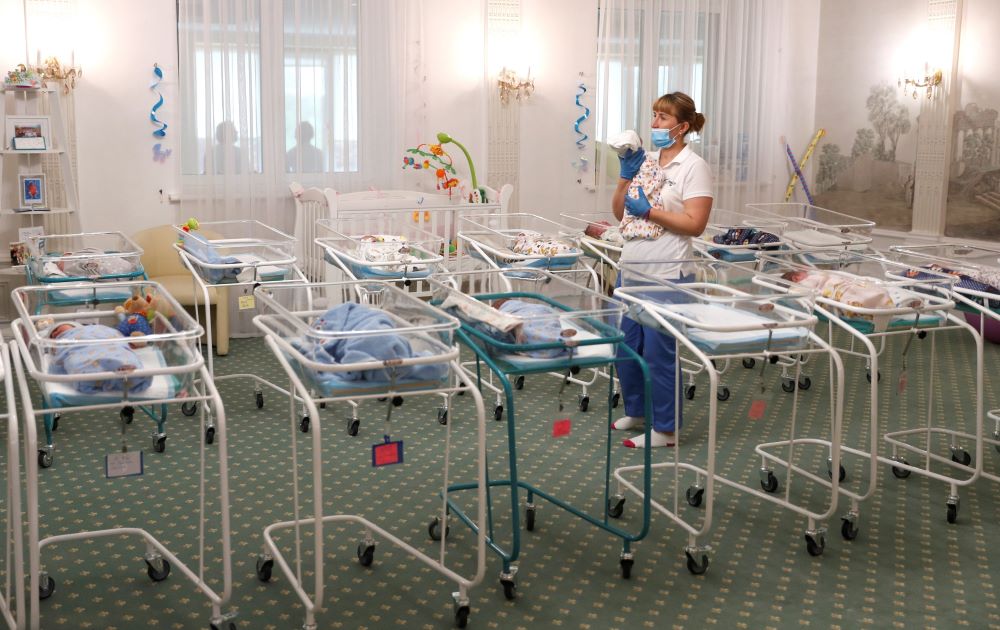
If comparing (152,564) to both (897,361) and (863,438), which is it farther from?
(897,361)

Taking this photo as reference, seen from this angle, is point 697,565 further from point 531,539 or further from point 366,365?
point 366,365

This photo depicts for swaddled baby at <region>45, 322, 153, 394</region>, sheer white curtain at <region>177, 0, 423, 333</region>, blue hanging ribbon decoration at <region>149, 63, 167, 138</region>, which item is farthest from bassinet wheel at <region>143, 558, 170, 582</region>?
blue hanging ribbon decoration at <region>149, 63, 167, 138</region>

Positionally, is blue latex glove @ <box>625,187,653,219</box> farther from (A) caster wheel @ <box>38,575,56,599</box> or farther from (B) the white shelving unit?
(B) the white shelving unit

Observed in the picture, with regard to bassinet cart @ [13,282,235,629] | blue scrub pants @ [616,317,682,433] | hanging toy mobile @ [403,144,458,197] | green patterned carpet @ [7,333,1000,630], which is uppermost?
hanging toy mobile @ [403,144,458,197]

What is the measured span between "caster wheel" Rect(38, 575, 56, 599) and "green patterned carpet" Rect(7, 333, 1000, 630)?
26 mm

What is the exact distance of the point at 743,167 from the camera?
8.43 m

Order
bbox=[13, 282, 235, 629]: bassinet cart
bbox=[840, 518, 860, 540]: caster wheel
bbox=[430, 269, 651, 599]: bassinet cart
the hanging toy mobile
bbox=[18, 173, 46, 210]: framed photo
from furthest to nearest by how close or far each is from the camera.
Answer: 1. the hanging toy mobile
2. bbox=[18, 173, 46, 210]: framed photo
3. bbox=[840, 518, 860, 540]: caster wheel
4. bbox=[430, 269, 651, 599]: bassinet cart
5. bbox=[13, 282, 235, 629]: bassinet cart

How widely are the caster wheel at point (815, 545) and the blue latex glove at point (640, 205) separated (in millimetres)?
1497

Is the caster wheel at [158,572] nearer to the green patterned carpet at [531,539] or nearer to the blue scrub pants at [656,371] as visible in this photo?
the green patterned carpet at [531,539]

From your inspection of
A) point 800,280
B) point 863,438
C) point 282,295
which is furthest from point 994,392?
point 282,295

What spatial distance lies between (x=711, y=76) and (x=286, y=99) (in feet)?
10.8

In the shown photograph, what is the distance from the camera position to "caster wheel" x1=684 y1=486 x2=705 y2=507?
12.9 ft

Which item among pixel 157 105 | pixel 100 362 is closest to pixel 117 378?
pixel 100 362

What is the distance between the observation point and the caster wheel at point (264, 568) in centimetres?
326
